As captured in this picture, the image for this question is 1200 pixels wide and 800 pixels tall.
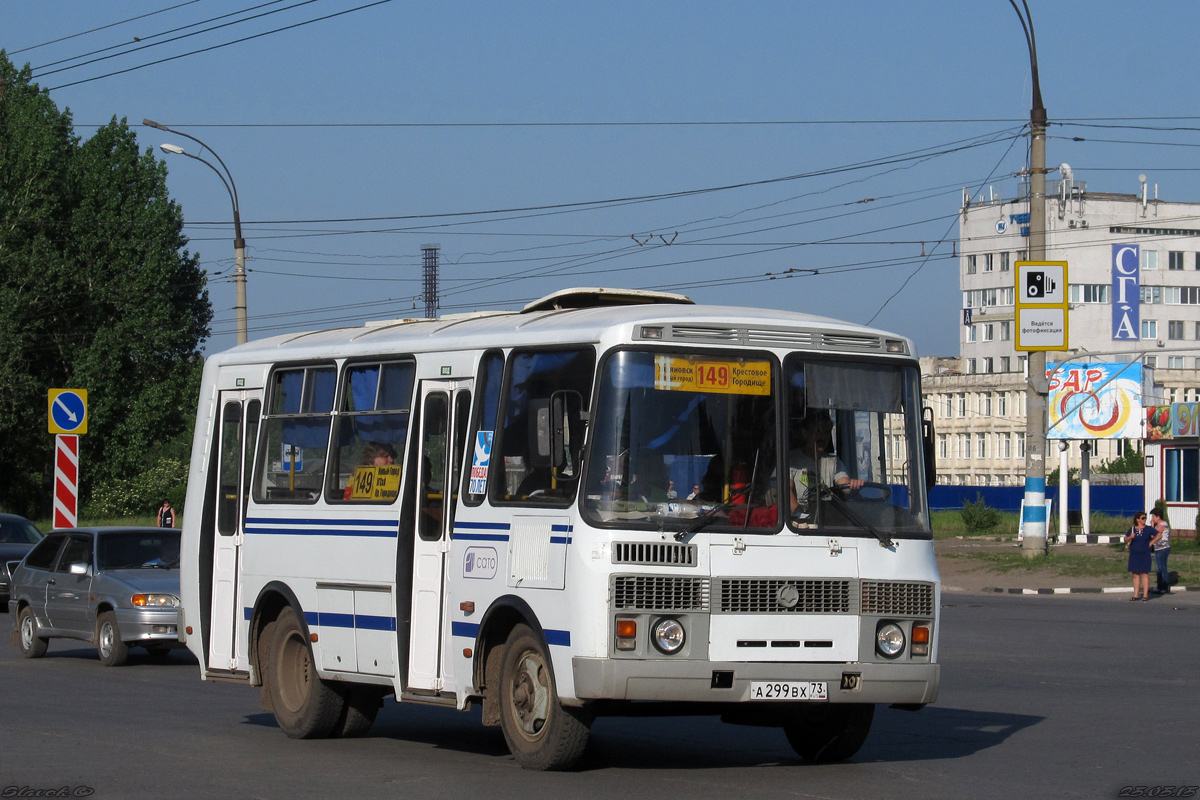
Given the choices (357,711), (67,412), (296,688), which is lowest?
(357,711)

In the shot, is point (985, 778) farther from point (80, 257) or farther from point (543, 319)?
point (80, 257)

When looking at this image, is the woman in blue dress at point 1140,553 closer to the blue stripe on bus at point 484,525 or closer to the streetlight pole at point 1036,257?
the streetlight pole at point 1036,257

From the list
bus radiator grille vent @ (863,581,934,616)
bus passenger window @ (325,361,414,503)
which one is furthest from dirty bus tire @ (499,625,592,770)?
bus radiator grille vent @ (863,581,934,616)

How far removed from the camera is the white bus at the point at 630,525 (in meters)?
9.33

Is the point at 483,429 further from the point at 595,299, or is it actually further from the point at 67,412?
the point at 67,412

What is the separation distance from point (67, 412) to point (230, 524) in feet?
42.5

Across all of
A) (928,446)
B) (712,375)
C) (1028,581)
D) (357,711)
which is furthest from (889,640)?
Result: (1028,581)

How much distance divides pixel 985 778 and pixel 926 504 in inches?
67.0

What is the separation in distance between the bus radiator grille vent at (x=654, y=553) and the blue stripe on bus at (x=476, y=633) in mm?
540

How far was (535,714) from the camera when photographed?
9.79 m

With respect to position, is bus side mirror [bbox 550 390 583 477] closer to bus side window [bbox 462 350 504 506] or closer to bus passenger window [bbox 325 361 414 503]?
bus side window [bbox 462 350 504 506]

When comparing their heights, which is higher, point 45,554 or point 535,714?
point 45,554

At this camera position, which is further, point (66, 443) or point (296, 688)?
point (66, 443)

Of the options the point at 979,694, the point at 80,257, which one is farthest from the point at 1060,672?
the point at 80,257
